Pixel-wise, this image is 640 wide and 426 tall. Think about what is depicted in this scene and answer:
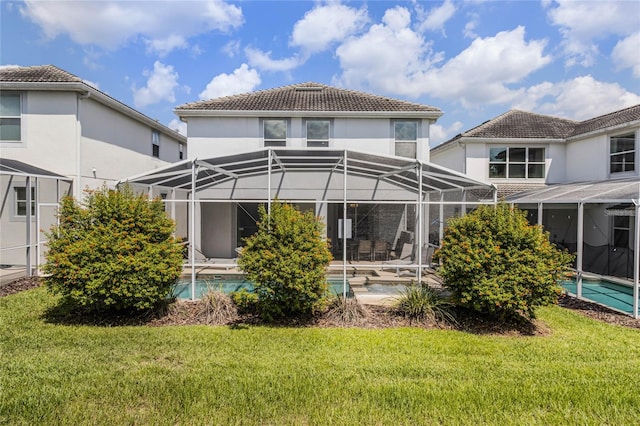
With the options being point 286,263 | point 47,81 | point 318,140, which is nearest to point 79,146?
point 47,81

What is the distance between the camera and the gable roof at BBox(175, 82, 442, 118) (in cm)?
1634

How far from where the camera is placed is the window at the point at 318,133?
16.7m

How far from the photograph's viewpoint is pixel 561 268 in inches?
306

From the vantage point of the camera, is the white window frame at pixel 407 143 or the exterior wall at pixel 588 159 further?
the exterior wall at pixel 588 159

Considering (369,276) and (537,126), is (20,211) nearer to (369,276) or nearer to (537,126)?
(369,276)

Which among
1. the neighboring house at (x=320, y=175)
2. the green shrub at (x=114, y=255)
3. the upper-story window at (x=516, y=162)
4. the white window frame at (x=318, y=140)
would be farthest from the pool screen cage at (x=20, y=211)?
the upper-story window at (x=516, y=162)

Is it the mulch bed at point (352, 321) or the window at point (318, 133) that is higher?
the window at point (318, 133)

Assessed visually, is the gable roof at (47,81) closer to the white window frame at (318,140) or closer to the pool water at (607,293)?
the white window frame at (318,140)

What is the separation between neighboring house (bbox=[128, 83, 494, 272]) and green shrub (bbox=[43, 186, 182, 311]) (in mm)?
5218

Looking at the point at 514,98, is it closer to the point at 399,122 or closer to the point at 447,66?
the point at 447,66

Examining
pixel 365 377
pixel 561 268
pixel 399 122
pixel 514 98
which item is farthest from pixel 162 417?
pixel 514 98

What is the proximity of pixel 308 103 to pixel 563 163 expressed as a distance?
46.1 feet

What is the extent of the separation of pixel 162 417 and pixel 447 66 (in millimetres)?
20023

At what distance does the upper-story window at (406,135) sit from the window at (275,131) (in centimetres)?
521
